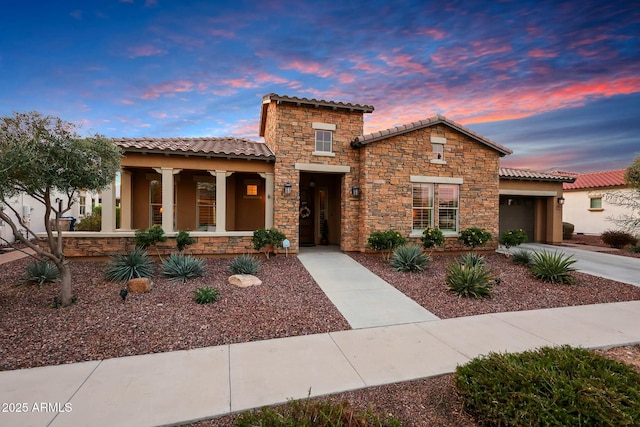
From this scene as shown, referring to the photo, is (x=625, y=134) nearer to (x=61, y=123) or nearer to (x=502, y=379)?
(x=502, y=379)

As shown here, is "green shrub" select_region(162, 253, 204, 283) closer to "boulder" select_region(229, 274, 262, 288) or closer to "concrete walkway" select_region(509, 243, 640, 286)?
"boulder" select_region(229, 274, 262, 288)

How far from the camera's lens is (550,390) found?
2361 mm

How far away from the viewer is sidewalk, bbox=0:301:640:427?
2.66 m

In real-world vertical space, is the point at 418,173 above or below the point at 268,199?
above

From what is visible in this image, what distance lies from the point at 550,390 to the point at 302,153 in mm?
9024

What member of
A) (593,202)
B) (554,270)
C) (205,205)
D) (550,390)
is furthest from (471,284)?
(593,202)

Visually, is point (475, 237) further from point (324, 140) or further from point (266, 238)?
point (266, 238)

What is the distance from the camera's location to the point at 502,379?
8.35 ft

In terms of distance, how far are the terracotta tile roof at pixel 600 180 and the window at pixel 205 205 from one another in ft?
77.5

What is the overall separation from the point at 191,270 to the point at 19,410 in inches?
174

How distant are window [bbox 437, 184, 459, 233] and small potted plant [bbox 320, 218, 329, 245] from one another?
15.8 feet

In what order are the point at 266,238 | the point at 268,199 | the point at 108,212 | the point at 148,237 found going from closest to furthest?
the point at 148,237 < the point at 266,238 < the point at 108,212 < the point at 268,199

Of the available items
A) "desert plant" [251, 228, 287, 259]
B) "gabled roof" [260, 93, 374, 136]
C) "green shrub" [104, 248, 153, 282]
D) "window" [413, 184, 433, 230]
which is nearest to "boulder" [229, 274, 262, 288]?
"desert plant" [251, 228, 287, 259]

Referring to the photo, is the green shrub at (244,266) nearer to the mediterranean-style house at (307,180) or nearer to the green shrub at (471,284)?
the mediterranean-style house at (307,180)
